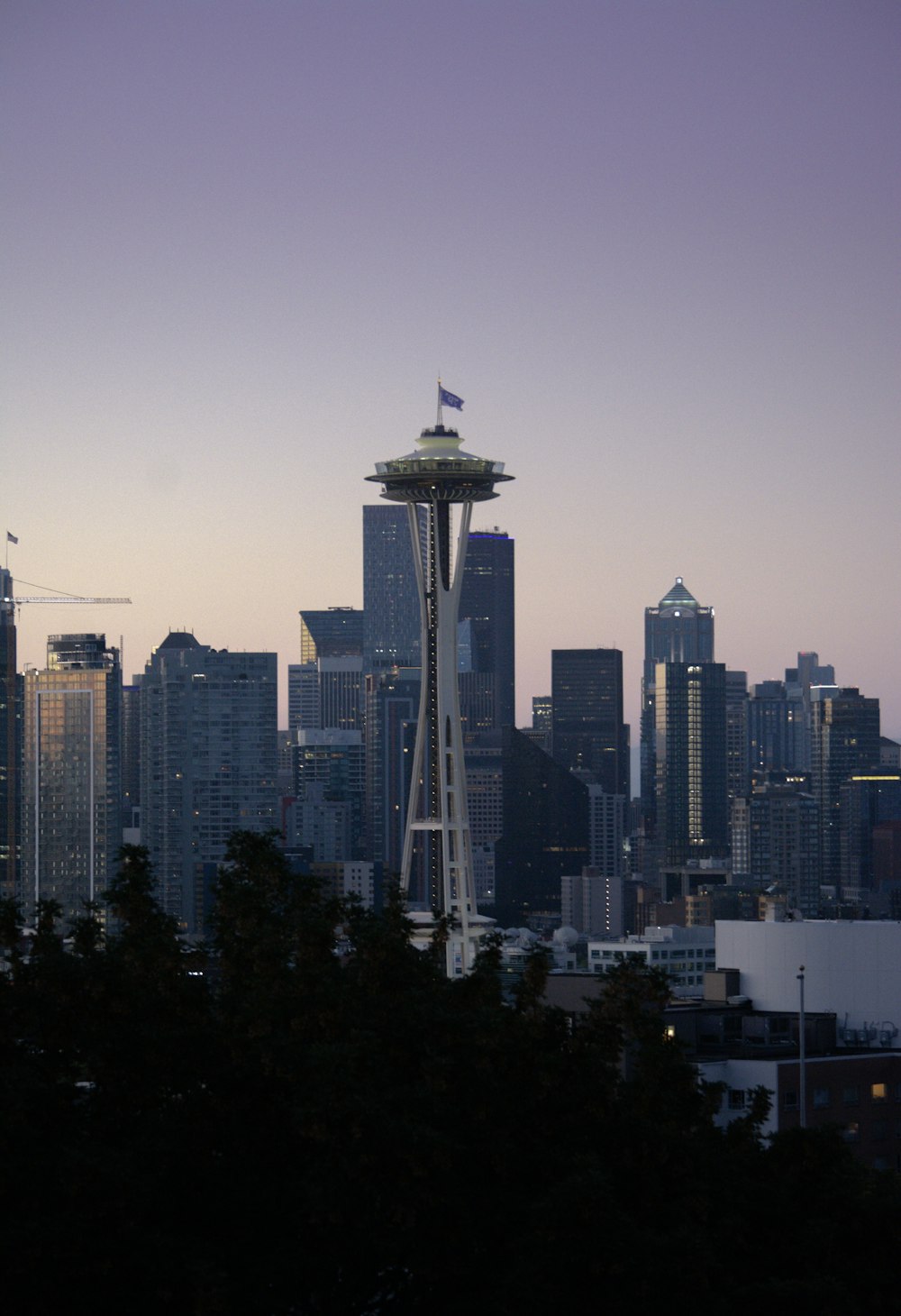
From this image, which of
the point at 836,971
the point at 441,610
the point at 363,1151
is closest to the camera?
the point at 363,1151

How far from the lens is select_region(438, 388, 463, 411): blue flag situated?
505 feet

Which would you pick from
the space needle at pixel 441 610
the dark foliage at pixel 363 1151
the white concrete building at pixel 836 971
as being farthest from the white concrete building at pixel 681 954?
the dark foliage at pixel 363 1151

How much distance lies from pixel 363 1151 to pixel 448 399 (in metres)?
131

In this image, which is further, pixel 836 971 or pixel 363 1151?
pixel 836 971

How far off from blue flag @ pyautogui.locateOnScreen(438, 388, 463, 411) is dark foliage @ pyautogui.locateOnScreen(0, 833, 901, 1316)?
4852 inches

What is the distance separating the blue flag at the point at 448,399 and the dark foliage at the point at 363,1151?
123m

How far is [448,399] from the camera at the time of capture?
6112 inches

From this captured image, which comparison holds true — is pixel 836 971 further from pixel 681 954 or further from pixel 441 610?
pixel 681 954

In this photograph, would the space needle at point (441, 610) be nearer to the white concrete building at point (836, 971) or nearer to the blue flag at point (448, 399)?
the blue flag at point (448, 399)

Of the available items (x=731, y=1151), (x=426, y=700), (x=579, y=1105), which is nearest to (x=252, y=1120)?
(x=579, y=1105)

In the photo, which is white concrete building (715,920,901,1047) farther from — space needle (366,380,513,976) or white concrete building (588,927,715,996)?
white concrete building (588,927,715,996)

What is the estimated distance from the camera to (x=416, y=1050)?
29.8 m

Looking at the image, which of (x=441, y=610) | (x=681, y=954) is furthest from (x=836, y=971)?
(x=681, y=954)

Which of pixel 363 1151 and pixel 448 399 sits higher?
pixel 448 399
